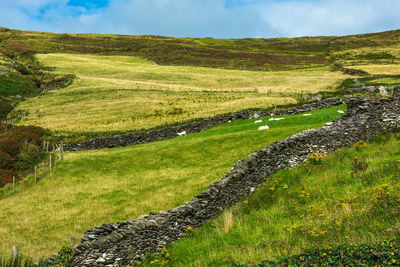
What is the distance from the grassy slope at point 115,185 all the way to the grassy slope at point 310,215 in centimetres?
890

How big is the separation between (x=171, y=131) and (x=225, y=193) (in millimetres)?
33481

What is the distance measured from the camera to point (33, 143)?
43000 mm

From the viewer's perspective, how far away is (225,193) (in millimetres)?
15367

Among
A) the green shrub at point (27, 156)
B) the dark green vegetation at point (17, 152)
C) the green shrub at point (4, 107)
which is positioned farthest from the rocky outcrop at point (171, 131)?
the green shrub at point (4, 107)

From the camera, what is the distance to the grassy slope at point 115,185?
19.5 m

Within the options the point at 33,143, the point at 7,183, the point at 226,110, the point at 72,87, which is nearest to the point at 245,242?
the point at 7,183

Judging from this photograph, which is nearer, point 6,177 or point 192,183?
point 192,183

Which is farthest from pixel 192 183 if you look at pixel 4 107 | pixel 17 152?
pixel 4 107

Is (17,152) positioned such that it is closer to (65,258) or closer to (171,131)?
(171,131)

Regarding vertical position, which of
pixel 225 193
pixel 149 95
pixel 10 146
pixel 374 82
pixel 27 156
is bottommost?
pixel 27 156

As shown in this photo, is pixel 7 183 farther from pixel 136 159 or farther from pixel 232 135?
pixel 232 135

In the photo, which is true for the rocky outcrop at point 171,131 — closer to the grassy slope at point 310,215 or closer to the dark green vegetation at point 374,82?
the dark green vegetation at point 374,82

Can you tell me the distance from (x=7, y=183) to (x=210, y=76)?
85460 millimetres

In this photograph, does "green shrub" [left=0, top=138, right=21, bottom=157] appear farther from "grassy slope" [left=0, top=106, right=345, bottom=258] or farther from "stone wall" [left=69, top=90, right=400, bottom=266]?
"stone wall" [left=69, top=90, right=400, bottom=266]
